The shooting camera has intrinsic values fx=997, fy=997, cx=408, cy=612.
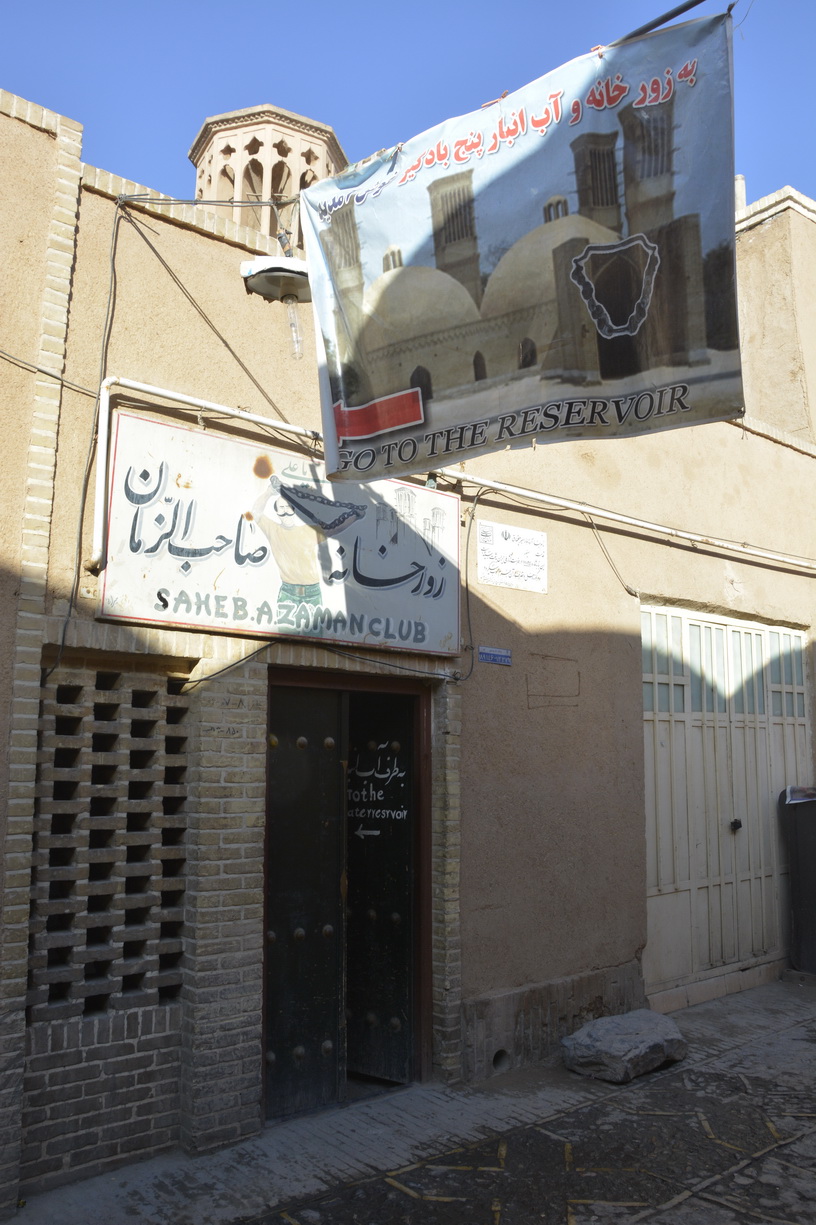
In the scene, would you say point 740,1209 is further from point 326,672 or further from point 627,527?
point 627,527

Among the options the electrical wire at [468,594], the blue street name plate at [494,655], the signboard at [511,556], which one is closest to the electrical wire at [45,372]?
the electrical wire at [468,594]

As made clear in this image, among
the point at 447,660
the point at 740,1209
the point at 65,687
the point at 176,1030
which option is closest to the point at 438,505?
the point at 447,660

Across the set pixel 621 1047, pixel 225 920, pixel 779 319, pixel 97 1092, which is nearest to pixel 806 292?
pixel 779 319

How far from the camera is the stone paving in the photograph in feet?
13.8

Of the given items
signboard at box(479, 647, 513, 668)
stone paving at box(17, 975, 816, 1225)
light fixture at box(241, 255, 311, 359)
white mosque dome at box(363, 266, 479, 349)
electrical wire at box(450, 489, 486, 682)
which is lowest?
stone paving at box(17, 975, 816, 1225)

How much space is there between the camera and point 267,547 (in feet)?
16.9

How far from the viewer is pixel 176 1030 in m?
4.71

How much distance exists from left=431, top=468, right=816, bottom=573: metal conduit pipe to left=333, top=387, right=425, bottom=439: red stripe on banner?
82 cm

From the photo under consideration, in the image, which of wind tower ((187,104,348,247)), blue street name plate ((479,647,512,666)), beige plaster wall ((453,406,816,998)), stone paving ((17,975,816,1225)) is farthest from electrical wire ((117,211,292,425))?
wind tower ((187,104,348,247))

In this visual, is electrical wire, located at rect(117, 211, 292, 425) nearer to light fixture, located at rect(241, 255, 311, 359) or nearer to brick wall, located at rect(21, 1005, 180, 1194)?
light fixture, located at rect(241, 255, 311, 359)

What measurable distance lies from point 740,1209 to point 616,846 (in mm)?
2817

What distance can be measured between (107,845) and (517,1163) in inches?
97.1

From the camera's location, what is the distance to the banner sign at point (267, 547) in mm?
4699

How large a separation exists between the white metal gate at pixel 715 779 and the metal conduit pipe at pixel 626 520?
0.60m
